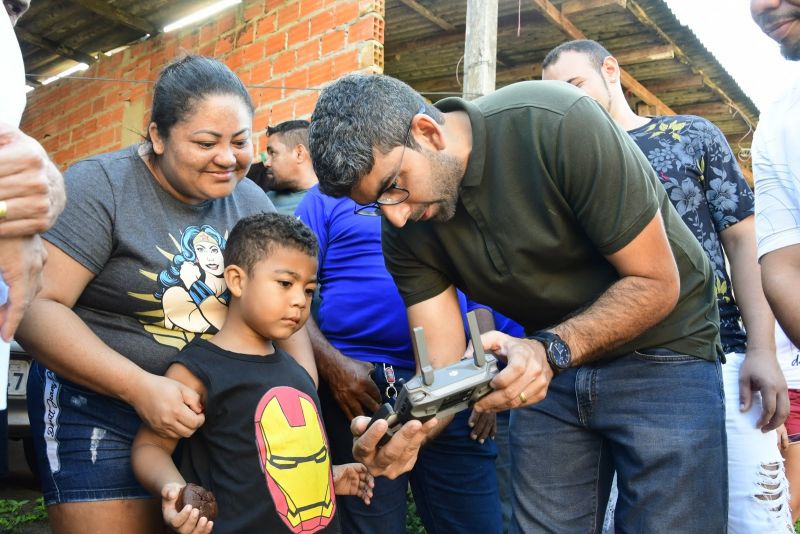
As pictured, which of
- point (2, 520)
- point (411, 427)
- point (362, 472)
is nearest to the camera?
point (411, 427)

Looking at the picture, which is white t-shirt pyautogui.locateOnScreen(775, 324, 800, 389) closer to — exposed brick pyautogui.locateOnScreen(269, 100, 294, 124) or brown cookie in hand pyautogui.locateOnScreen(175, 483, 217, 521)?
brown cookie in hand pyautogui.locateOnScreen(175, 483, 217, 521)

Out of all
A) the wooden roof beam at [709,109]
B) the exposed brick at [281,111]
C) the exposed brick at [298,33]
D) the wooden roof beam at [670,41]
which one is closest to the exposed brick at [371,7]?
the exposed brick at [298,33]

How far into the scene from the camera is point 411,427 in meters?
1.98

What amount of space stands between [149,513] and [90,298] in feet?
2.17

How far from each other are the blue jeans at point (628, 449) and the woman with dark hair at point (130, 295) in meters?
1.09

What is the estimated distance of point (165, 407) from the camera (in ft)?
6.97

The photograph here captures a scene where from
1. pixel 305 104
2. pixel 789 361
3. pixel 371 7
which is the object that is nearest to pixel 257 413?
pixel 789 361

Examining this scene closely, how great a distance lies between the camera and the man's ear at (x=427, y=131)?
7.41ft

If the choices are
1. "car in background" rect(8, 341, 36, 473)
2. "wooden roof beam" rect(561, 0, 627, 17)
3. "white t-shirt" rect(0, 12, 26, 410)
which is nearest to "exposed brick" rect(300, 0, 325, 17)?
"wooden roof beam" rect(561, 0, 627, 17)

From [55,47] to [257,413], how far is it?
5984 millimetres

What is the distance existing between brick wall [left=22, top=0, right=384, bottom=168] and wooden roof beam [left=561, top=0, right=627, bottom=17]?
163 centimetres

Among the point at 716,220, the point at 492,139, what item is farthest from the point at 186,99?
the point at 716,220

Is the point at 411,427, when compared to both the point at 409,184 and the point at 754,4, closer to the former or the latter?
the point at 409,184

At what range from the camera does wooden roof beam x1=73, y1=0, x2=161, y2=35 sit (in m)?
6.07
